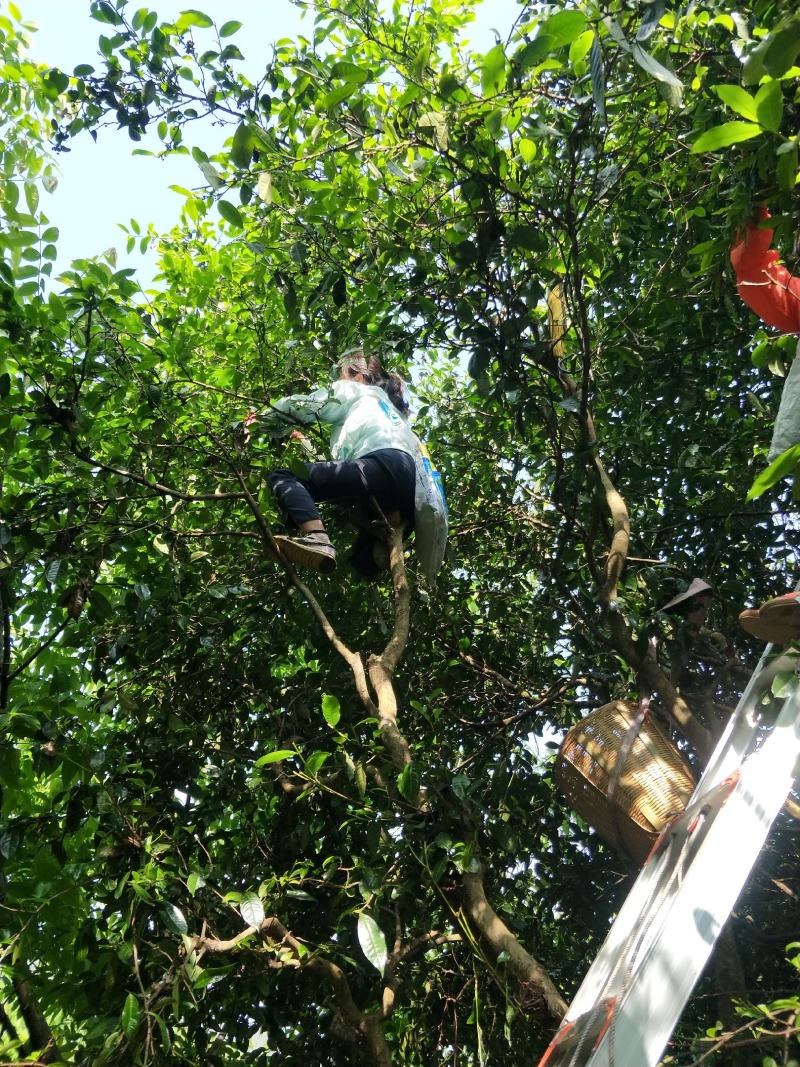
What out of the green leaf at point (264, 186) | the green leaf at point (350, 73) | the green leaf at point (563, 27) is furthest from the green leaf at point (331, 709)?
the green leaf at point (563, 27)

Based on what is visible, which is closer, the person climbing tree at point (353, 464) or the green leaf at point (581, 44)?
the green leaf at point (581, 44)

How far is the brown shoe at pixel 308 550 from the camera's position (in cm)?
307

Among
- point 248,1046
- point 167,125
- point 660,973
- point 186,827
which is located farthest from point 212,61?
point 248,1046

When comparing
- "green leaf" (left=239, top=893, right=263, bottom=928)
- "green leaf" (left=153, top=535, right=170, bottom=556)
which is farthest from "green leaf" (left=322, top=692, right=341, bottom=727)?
"green leaf" (left=153, top=535, right=170, bottom=556)

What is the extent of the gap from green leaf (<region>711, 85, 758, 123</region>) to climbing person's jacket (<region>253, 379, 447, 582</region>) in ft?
6.21

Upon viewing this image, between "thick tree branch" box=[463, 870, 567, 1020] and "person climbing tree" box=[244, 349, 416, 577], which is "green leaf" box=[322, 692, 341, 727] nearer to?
"thick tree branch" box=[463, 870, 567, 1020]

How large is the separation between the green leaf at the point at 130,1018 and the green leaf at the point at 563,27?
2.30 metres

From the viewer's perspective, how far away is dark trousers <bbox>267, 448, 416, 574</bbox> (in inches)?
132

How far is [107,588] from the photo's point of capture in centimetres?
329

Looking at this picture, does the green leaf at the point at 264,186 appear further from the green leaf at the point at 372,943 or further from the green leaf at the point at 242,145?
the green leaf at the point at 372,943

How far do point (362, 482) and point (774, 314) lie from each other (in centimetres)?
143

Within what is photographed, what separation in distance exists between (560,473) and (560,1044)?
5.97 feet

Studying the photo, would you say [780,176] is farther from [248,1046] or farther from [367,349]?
[248,1046]

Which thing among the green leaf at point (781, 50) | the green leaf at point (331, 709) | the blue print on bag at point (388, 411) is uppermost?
the blue print on bag at point (388, 411)
